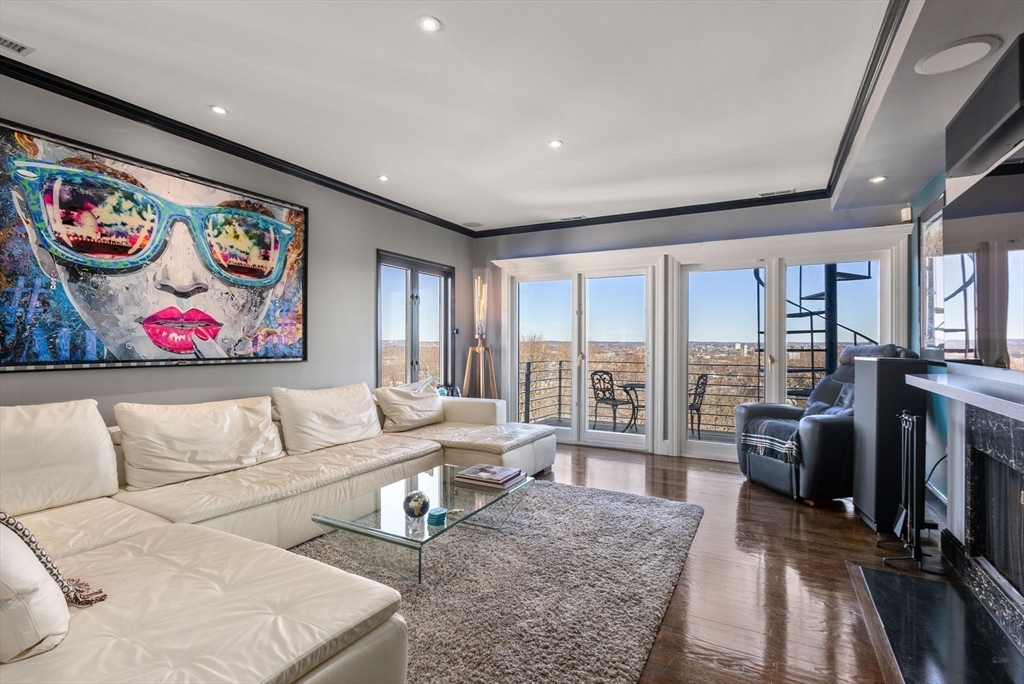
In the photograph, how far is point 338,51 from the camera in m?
2.34

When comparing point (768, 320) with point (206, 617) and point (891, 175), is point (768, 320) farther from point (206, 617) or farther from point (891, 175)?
point (206, 617)

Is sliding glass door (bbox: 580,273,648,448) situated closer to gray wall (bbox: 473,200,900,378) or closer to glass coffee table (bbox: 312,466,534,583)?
gray wall (bbox: 473,200,900,378)

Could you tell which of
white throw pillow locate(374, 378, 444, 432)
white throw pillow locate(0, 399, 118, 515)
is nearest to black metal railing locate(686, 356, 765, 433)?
white throw pillow locate(374, 378, 444, 432)

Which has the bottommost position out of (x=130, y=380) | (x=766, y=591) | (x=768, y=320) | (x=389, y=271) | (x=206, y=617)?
(x=766, y=591)

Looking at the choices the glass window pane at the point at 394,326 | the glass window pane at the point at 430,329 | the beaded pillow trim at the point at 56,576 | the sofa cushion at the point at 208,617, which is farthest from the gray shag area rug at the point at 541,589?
the glass window pane at the point at 430,329

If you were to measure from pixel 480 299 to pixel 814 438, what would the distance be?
12.1 ft

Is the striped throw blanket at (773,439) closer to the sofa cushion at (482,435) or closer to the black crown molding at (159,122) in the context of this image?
the sofa cushion at (482,435)

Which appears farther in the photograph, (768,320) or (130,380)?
(768,320)

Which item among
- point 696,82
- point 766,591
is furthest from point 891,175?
point 766,591

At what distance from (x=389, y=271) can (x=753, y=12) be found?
3.71 m

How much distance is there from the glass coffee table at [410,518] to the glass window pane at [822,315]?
10.2ft

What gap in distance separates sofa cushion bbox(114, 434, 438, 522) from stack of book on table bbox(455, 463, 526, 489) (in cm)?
63

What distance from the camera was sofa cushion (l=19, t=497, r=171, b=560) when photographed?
6.08ft

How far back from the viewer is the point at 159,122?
9.78 feet
